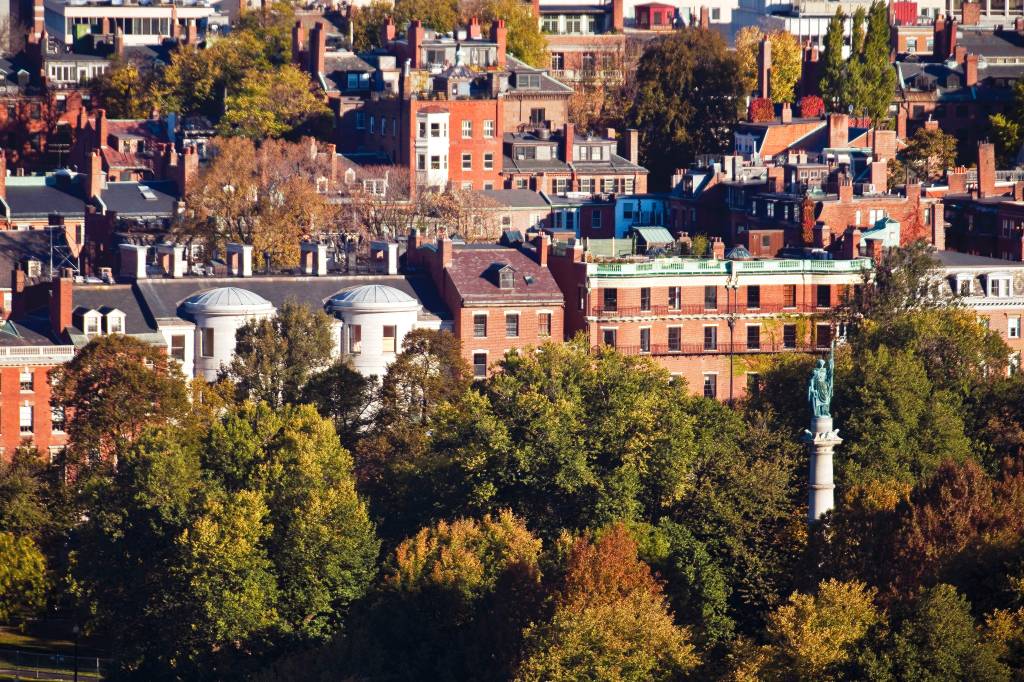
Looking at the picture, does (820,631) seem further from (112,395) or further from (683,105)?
(683,105)

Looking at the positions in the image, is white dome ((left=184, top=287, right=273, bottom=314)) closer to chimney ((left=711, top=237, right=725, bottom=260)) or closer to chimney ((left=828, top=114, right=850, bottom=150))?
chimney ((left=711, top=237, right=725, bottom=260))

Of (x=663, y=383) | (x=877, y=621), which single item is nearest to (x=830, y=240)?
(x=663, y=383)

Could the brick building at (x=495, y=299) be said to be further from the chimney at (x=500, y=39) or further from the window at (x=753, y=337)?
the chimney at (x=500, y=39)

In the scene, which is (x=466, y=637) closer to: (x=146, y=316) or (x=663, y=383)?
(x=663, y=383)

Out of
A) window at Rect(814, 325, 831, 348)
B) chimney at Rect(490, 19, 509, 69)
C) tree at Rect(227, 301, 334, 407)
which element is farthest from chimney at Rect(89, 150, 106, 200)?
window at Rect(814, 325, 831, 348)

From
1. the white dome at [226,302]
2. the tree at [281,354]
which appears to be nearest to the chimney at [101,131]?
the white dome at [226,302]
